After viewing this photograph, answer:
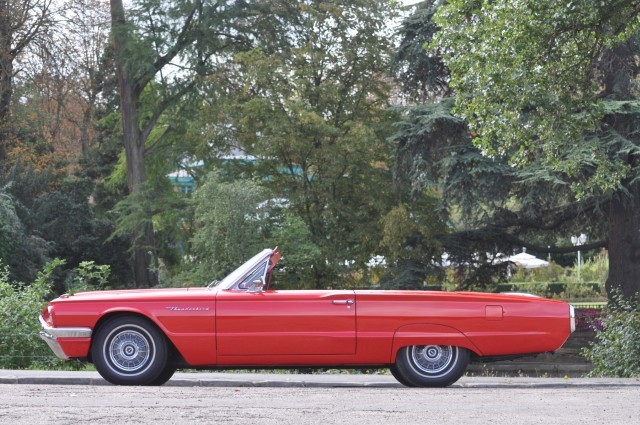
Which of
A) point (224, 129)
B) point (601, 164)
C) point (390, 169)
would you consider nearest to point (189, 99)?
point (224, 129)

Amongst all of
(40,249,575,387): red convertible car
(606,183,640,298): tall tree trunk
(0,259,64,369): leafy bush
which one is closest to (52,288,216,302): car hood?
(40,249,575,387): red convertible car

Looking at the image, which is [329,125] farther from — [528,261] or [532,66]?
[528,261]

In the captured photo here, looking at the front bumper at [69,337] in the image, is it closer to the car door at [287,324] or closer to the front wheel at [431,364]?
the car door at [287,324]

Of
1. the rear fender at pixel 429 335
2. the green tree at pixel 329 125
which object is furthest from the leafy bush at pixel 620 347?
the green tree at pixel 329 125

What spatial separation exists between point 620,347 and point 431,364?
6504 mm

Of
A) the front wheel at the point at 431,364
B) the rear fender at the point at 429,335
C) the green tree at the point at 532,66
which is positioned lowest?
the front wheel at the point at 431,364

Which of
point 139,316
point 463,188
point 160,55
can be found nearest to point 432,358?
point 139,316

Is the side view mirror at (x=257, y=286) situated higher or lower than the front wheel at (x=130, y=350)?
higher

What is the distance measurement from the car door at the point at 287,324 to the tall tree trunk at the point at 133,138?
29.3m

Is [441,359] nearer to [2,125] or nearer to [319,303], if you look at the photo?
[319,303]

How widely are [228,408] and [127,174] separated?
36514 millimetres

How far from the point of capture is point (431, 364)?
12.0 metres

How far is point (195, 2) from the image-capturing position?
A: 4131 centimetres

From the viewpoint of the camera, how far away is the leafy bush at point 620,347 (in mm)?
17078
